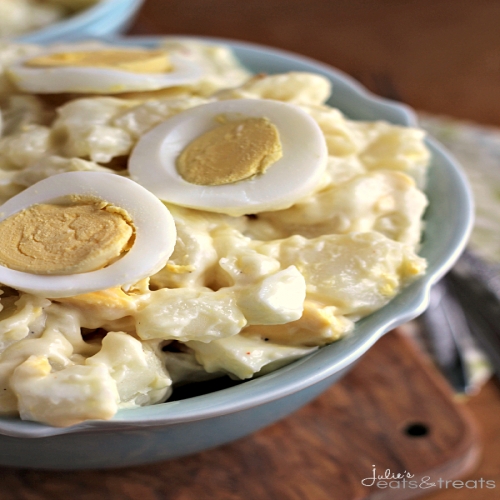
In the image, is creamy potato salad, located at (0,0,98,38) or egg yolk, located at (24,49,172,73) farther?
creamy potato salad, located at (0,0,98,38)

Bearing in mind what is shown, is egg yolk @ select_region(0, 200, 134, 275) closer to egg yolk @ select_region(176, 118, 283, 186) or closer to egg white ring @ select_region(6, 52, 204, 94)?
egg yolk @ select_region(176, 118, 283, 186)

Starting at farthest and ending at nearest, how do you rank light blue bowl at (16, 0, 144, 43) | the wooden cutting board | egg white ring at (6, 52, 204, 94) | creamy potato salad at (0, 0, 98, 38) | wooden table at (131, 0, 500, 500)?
1. wooden table at (131, 0, 500, 500)
2. creamy potato salad at (0, 0, 98, 38)
3. light blue bowl at (16, 0, 144, 43)
4. egg white ring at (6, 52, 204, 94)
5. the wooden cutting board

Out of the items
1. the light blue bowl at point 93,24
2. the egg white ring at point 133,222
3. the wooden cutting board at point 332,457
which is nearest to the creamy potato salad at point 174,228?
the egg white ring at point 133,222

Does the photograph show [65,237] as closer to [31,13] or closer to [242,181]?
[242,181]

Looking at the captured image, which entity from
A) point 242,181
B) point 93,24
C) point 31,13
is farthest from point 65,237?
point 31,13

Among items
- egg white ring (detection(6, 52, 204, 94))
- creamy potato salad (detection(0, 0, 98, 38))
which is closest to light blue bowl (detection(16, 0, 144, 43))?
creamy potato salad (detection(0, 0, 98, 38))

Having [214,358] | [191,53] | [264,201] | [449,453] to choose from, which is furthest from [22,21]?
[449,453]

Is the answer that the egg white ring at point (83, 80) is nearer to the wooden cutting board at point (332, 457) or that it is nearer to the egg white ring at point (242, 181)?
the egg white ring at point (242, 181)

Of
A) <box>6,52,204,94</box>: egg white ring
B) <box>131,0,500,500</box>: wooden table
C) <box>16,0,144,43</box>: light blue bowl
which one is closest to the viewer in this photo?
<box>6,52,204,94</box>: egg white ring
